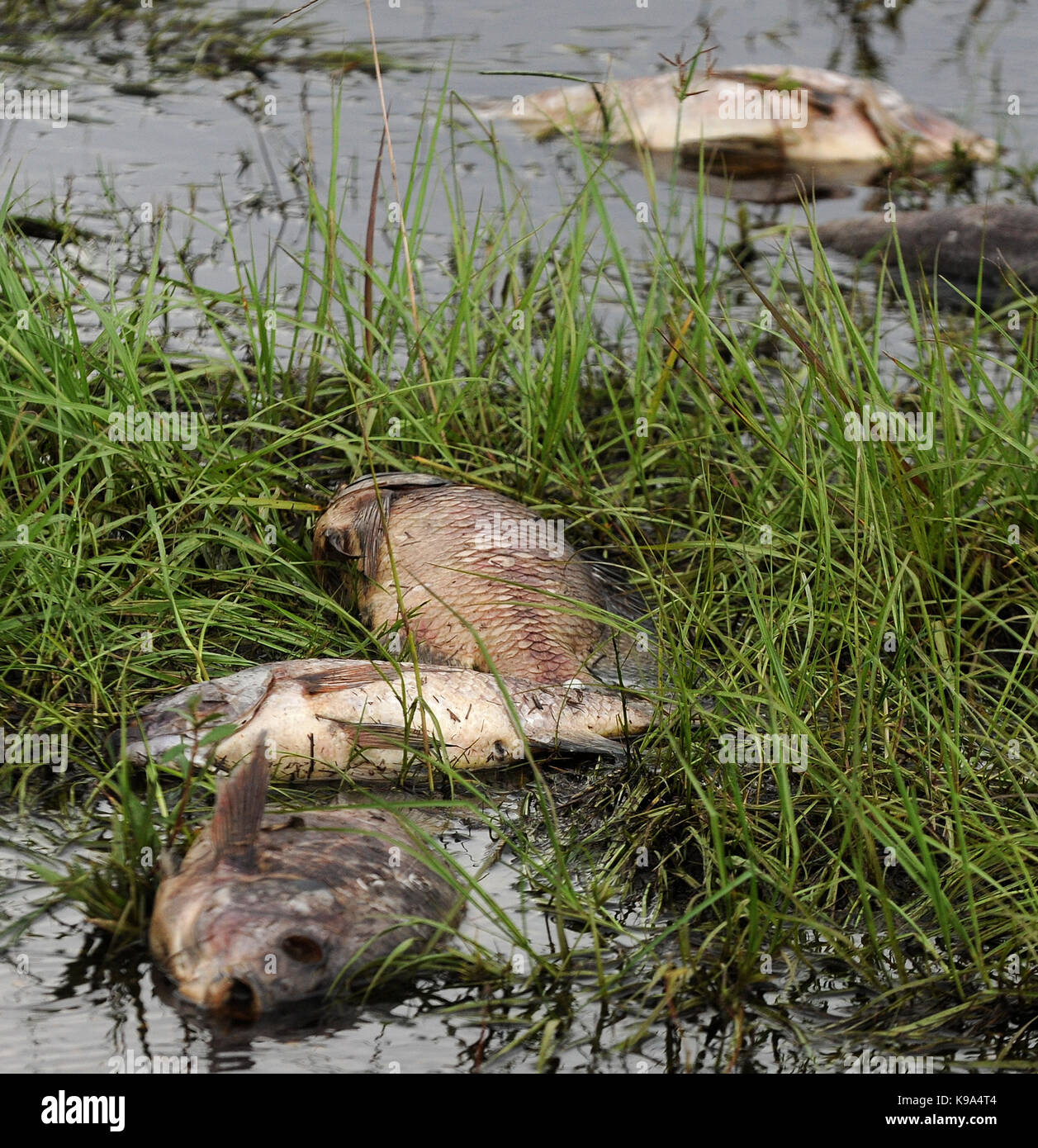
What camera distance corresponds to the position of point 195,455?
179 inches

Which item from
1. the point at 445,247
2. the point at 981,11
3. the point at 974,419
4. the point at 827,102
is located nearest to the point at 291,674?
the point at 974,419

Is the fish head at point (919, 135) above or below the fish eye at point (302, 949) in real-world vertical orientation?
above

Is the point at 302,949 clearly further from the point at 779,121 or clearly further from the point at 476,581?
the point at 779,121

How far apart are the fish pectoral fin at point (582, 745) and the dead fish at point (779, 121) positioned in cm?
469

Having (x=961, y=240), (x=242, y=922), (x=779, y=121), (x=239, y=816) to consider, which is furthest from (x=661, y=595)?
(x=779, y=121)

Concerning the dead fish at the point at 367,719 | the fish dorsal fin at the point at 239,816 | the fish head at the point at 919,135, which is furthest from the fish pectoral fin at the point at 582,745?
the fish head at the point at 919,135

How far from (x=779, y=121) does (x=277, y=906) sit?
6048 millimetres

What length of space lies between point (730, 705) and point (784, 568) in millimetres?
624

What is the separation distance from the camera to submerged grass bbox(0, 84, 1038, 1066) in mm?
3035

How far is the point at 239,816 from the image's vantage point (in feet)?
9.60

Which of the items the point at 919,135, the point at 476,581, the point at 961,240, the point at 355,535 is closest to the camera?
the point at 476,581

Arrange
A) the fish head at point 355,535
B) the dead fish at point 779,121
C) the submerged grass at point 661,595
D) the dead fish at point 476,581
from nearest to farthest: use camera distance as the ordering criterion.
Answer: the submerged grass at point 661,595
the dead fish at point 476,581
the fish head at point 355,535
the dead fish at point 779,121

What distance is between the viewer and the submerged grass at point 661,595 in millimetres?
3035

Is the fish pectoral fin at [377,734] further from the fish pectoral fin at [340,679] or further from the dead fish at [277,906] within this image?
the dead fish at [277,906]
